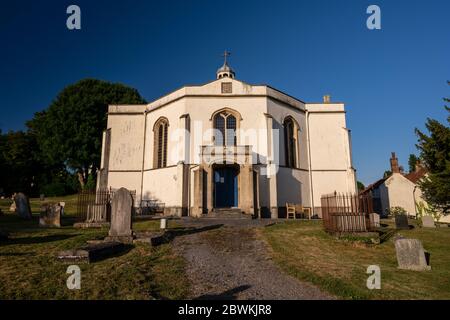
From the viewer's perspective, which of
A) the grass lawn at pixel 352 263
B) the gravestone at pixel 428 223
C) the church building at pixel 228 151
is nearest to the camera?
the grass lawn at pixel 352 263

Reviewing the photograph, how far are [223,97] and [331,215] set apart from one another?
1376 centimetres

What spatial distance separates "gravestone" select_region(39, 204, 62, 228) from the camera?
1528cm

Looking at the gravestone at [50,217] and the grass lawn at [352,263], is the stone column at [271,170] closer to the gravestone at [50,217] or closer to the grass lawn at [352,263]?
the grass lawn at [352,263]

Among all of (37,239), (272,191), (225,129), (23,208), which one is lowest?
(37,239)

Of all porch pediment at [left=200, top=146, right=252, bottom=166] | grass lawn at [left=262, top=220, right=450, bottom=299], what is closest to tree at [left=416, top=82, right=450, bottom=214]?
grass lawn at [left=262, top=220, right=450, bottom=299]


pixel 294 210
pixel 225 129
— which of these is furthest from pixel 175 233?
pixel 225 129

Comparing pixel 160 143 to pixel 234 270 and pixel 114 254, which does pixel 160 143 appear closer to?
pixel 114 254

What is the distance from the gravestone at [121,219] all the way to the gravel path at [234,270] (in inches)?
75.7

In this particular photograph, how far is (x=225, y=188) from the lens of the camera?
22.1 m

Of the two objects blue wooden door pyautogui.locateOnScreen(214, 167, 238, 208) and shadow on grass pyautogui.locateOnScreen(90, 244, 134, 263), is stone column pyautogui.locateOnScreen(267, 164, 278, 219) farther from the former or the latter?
shadow on grass pyautogui.locateOnScreen(90, 244, 134, 263)

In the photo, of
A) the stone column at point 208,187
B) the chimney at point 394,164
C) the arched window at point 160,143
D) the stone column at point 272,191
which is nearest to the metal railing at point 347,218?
the stone column at point 272,191

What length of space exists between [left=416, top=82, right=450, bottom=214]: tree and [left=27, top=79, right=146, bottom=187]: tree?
1276 inches

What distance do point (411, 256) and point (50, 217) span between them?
644 inches

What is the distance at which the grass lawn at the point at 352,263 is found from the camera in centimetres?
646
